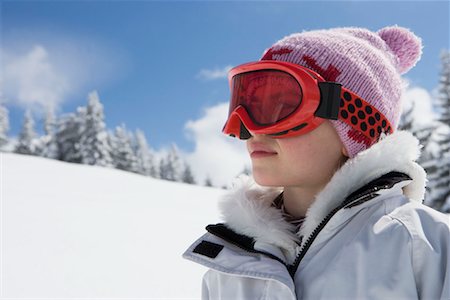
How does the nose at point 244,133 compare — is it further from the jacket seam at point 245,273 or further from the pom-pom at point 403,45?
the pom-pom at point 403,45

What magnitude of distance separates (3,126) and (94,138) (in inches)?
331

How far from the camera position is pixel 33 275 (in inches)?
119

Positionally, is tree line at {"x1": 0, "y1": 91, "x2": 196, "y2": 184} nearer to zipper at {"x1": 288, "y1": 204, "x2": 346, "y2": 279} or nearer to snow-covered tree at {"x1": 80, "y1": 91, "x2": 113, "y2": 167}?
snow-covered tree at {"x1": 80, "y1": 91, "x2": 113, "y2": 167}

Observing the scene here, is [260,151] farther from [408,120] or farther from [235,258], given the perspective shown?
[408,120]

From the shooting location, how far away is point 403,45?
2.15 m

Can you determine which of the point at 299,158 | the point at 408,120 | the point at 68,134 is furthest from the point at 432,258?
the point at 68,134

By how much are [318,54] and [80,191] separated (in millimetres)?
5621

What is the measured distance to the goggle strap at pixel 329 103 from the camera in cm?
174

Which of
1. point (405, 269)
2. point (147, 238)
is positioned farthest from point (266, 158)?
point (147, 238)

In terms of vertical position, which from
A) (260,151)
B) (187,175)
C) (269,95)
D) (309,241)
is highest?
(269,95)

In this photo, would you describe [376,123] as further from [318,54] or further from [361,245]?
[361,245]

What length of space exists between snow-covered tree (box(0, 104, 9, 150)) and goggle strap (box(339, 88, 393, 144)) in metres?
36.1

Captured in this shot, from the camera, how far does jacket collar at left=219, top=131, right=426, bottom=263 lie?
1.63 metres

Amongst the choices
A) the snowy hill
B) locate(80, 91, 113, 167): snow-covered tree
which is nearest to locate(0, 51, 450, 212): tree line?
locate(80, 91, 113, 167): snow-covered tree
